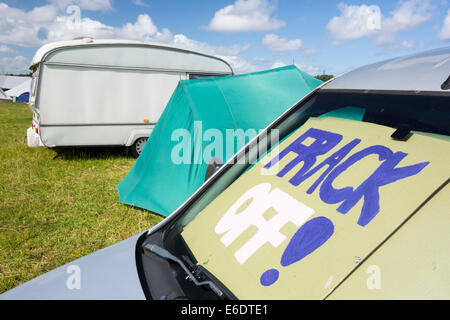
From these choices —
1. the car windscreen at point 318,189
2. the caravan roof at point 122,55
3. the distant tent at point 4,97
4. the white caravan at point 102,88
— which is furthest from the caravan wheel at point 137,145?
the distant tent at point 4,97

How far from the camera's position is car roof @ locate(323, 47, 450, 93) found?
1.18m

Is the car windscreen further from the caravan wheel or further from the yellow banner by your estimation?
the caravan wheel

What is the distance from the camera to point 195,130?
419 centimetres

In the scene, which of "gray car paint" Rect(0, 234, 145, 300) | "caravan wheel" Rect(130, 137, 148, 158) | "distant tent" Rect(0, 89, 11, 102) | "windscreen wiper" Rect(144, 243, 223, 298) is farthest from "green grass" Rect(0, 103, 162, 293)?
"distant tent" Rect(0, 89, 11, 102)

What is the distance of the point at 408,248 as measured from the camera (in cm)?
90

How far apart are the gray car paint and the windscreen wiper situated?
9cm

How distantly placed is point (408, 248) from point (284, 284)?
0.39 metres

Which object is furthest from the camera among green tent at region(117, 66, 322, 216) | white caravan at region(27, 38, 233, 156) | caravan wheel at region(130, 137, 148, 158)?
caravan wheel at region(130, 137, 148, 158)

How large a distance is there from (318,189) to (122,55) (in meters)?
6.91

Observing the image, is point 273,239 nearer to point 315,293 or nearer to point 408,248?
point 315,293

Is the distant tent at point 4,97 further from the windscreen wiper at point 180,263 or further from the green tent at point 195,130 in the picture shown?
the windscreen wiper at point 180,263

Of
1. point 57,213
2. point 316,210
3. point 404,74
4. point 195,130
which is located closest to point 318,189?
point 316,210

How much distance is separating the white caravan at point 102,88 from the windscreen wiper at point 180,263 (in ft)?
20.5
